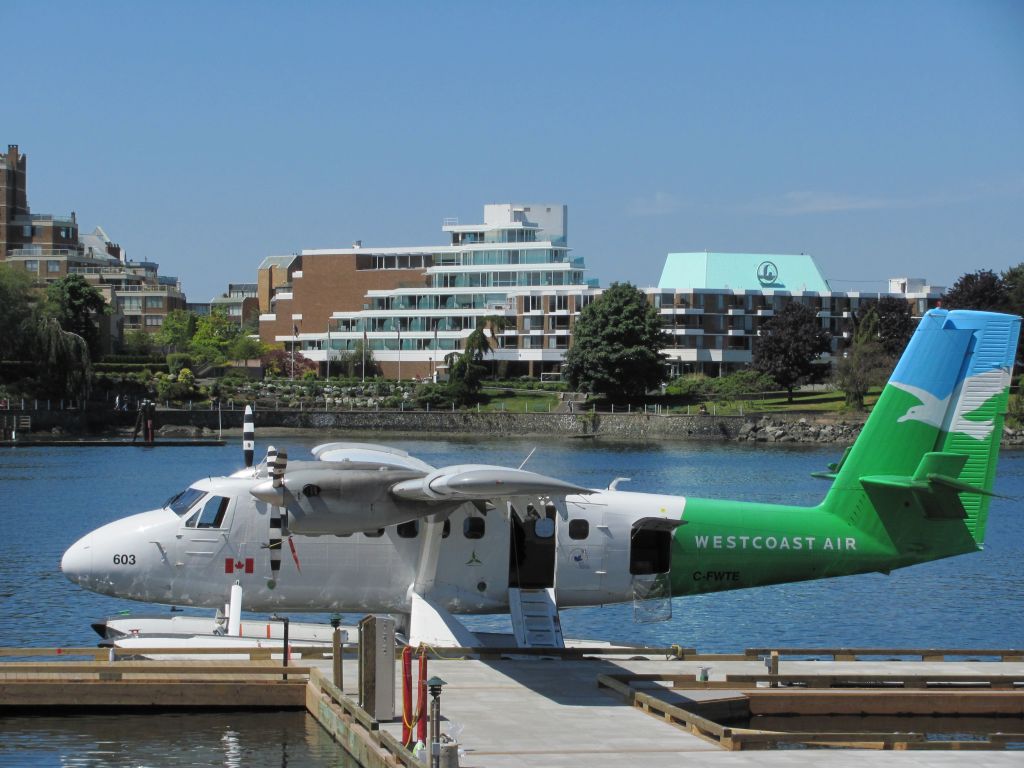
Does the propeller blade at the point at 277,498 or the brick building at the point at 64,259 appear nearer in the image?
the propeller blade at the point at 277,498

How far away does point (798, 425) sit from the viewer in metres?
104

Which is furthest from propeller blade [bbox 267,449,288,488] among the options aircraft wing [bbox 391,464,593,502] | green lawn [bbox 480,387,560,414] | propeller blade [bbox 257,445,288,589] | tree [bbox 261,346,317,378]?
tree [bbox 261,346,317,378]

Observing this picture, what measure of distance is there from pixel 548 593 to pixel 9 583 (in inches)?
641

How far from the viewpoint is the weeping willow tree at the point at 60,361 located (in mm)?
97312

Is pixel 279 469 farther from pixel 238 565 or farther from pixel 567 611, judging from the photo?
pixel 567 611

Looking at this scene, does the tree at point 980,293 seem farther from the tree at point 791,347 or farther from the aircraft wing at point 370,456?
the aircraft wing at point 370,456

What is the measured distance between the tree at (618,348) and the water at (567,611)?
3420 cm

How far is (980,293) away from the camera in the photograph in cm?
11356

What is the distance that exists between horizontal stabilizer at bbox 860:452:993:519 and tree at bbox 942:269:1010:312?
95.1 metres

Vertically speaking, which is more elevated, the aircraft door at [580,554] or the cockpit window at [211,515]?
the cockpit window at [211,515]

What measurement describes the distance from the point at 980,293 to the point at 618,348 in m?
29.9

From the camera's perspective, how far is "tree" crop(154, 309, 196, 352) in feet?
510

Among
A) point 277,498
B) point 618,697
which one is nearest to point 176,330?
point 277,498

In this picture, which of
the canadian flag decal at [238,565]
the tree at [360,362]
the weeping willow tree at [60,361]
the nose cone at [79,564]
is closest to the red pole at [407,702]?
the canadian flag decal at [238,565]
